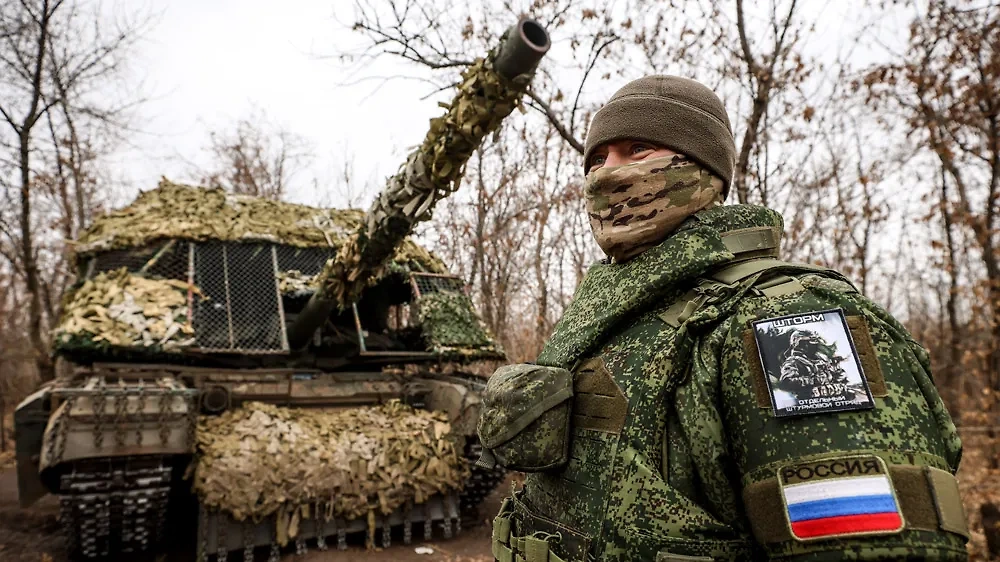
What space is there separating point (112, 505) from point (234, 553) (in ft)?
3.68

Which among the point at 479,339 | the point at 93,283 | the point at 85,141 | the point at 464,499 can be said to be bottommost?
the point at 464,499

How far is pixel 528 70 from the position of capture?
303cm

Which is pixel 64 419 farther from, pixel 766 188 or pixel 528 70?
pixel 766 188


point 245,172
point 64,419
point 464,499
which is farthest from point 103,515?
point 245,172

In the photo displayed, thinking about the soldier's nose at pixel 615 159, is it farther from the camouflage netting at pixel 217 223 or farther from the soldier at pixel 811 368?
the camouflage netting at pixel 217 223

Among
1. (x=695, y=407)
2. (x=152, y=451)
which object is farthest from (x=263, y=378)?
(x=695, y=407)

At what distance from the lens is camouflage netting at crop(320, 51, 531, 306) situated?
3.25 metres

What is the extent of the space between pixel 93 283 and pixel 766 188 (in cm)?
620

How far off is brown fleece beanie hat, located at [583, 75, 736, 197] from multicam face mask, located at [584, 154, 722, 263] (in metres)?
0.03

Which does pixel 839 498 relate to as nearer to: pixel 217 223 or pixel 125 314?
pixel 125 314

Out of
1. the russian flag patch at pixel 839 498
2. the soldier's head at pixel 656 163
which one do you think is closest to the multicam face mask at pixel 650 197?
the soldier's head at pixel 656 163

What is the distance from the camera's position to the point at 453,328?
22.0 feet

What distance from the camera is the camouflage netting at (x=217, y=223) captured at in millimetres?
6223

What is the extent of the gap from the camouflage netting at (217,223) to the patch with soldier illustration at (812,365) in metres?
5.36
